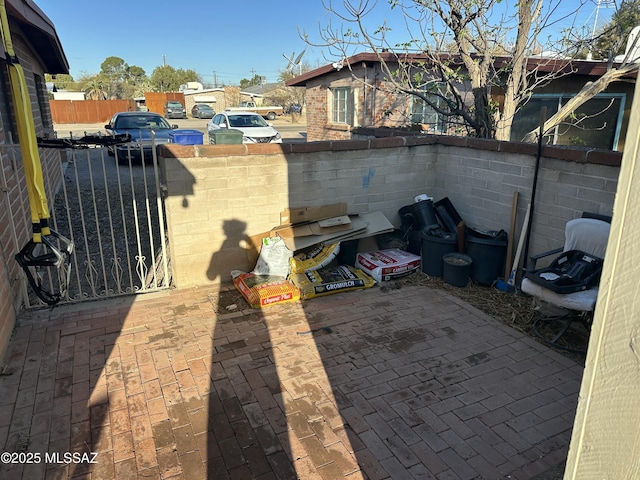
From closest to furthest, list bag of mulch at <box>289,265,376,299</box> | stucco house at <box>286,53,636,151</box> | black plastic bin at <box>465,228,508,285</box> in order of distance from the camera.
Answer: bag of mulch at <box>289,265,376,299</box>, black plastic bin at <box>465,228,508,285</box>, stucco house at <box>286,53,636,151</box>

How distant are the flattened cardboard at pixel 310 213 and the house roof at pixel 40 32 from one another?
3.33 metres

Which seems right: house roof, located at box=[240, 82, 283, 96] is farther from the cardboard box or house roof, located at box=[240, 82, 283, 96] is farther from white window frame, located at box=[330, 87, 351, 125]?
the cardboard box

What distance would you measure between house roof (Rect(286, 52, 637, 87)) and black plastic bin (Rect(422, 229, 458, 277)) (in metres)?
3.00

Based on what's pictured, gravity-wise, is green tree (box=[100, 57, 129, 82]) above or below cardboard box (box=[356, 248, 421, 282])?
above

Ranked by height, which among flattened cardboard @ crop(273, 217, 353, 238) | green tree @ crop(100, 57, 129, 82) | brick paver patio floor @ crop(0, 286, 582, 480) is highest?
green tree @ crop(100, 57, 129, 82)

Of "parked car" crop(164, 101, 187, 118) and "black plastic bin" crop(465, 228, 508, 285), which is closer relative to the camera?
"black plastic bin" crop(465, 228, 508, 285)

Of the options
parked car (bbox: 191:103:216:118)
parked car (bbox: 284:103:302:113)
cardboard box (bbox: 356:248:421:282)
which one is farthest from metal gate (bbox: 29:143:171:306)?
parked car (bbox: 284:103:302:113)

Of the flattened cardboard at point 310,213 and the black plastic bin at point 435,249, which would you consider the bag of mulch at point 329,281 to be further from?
the black plastic bin at point 435,249

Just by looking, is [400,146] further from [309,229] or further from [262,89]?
[262,89]

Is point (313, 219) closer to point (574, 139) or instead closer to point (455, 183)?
point (455, 183)

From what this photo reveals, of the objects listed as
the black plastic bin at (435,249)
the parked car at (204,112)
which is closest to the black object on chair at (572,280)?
the black plastic bin at (435,249)

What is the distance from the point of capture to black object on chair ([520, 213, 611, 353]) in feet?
12.4

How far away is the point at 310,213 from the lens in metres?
5.59

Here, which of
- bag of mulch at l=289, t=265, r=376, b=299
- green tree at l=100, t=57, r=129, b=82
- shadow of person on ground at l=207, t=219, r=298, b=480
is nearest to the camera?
shadow of person on ground at l=207, t=219, r=298, b=480
